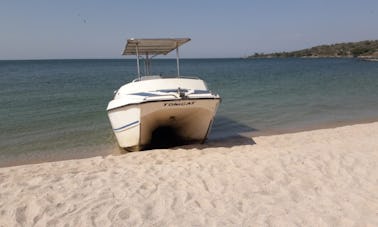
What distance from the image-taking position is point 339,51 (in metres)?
118

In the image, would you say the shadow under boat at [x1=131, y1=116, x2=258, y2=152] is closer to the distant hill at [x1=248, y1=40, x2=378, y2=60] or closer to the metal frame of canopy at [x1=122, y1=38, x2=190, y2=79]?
the metal frame of canopy at [x1=122, y1=38, x2=190, y2=79]

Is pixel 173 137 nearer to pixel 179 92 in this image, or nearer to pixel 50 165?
pixel 179 92

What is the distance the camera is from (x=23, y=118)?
14484 mm

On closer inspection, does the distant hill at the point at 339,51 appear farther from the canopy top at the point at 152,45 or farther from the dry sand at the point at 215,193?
the dry sand at the point at 215,193

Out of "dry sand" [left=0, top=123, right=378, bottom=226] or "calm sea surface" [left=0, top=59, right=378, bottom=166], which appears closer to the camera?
"dry sand" [left=0, top=123, right=378, bottom=226]

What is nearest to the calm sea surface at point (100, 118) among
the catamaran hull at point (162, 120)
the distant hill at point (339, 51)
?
the catamaran hull at point (162, 120)

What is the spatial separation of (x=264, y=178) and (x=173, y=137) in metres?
4.28

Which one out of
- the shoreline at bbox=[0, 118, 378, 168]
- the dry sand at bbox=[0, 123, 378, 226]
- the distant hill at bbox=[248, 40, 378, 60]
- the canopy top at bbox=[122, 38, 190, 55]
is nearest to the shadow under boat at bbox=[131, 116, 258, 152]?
the shoreline at bbox=[0, 118, 378, 168]

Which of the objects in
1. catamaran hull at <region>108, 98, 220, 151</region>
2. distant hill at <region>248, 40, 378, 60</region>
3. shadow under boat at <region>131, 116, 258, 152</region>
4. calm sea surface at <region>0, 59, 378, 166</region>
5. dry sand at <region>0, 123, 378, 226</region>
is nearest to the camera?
dry sand at <region>0, 123, 378, 226</region>

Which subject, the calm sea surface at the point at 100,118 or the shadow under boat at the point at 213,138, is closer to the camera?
the shadow under boat at the point at 213,138

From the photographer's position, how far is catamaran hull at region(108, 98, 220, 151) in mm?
8445

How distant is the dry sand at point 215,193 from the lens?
4.49 meters

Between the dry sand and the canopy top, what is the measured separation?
4.10 m

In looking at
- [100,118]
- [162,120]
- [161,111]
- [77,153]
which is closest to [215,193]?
[161,111]
